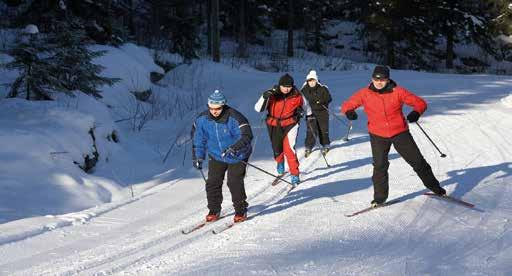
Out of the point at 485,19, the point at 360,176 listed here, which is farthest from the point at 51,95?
the point at 485,19

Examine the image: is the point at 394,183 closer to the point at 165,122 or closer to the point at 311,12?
the point at 165,122

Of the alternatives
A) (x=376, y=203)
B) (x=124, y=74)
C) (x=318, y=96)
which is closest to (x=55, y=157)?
(x=376, y=203)

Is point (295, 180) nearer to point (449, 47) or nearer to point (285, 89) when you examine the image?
point (285, 89)

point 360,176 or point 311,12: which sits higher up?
point 311,12

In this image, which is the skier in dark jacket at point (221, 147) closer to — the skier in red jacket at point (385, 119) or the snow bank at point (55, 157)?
the skier in red jacket at point (385, 119)

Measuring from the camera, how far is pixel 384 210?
24.0 ft

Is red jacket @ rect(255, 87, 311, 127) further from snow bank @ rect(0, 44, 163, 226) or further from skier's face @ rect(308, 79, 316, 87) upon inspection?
snow bank @ rect(0, 44, 163, 226)

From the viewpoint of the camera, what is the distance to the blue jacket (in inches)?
268

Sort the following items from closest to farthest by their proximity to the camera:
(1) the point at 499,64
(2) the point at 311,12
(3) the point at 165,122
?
1. (3) the point at 165,122
2. (1) the point at 499,64
3. (2) the point at 311,12

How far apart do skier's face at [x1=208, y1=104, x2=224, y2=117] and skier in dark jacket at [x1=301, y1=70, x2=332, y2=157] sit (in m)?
4.87

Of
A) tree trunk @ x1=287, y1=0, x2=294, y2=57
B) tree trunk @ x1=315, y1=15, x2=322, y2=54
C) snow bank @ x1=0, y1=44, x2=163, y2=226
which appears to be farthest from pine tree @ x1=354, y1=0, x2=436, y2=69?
snow bank @ x1=0, y1=44, x2=163, y2=226

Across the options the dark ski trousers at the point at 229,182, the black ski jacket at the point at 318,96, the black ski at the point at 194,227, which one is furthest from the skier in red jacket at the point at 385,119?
the black ski jacket at the point at 318,96

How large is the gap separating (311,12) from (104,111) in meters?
29.7

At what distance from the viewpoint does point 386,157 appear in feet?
24.0
